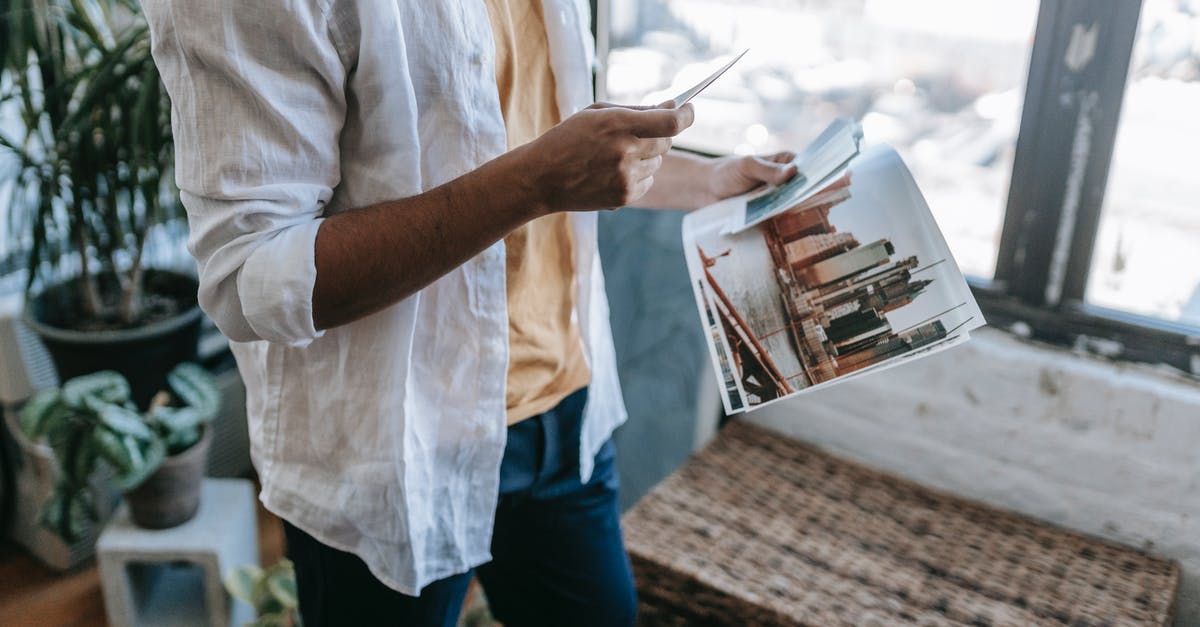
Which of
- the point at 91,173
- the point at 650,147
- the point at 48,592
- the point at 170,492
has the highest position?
the point at 650,147

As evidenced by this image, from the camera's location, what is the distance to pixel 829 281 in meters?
→ 0.90

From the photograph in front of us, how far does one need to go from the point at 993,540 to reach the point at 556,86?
1073 mm

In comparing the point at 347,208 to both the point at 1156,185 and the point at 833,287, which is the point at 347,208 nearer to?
the point at 833,287

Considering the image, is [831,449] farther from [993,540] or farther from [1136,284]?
[1136,284]

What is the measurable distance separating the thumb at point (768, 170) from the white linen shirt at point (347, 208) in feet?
0.62

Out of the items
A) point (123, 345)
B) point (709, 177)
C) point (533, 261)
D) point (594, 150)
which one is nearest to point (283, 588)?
point (123, 345)

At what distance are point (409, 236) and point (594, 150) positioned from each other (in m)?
0.16

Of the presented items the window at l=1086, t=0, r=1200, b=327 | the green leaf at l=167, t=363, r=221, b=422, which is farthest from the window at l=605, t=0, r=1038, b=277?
the green leaf at l=167, t=363, r=221, b=422

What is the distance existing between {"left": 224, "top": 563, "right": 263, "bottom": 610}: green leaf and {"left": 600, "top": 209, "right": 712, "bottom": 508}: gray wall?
77cm

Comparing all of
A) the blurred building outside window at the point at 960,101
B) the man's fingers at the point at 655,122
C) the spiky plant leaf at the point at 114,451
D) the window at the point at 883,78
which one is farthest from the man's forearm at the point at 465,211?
the spiky plant leaf at the point at 114,451

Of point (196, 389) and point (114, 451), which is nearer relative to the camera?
point (114, 451)

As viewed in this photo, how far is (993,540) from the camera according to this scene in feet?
5.01

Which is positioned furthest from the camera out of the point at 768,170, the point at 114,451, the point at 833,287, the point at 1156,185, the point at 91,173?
the point at 91,173

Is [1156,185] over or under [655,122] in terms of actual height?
under
